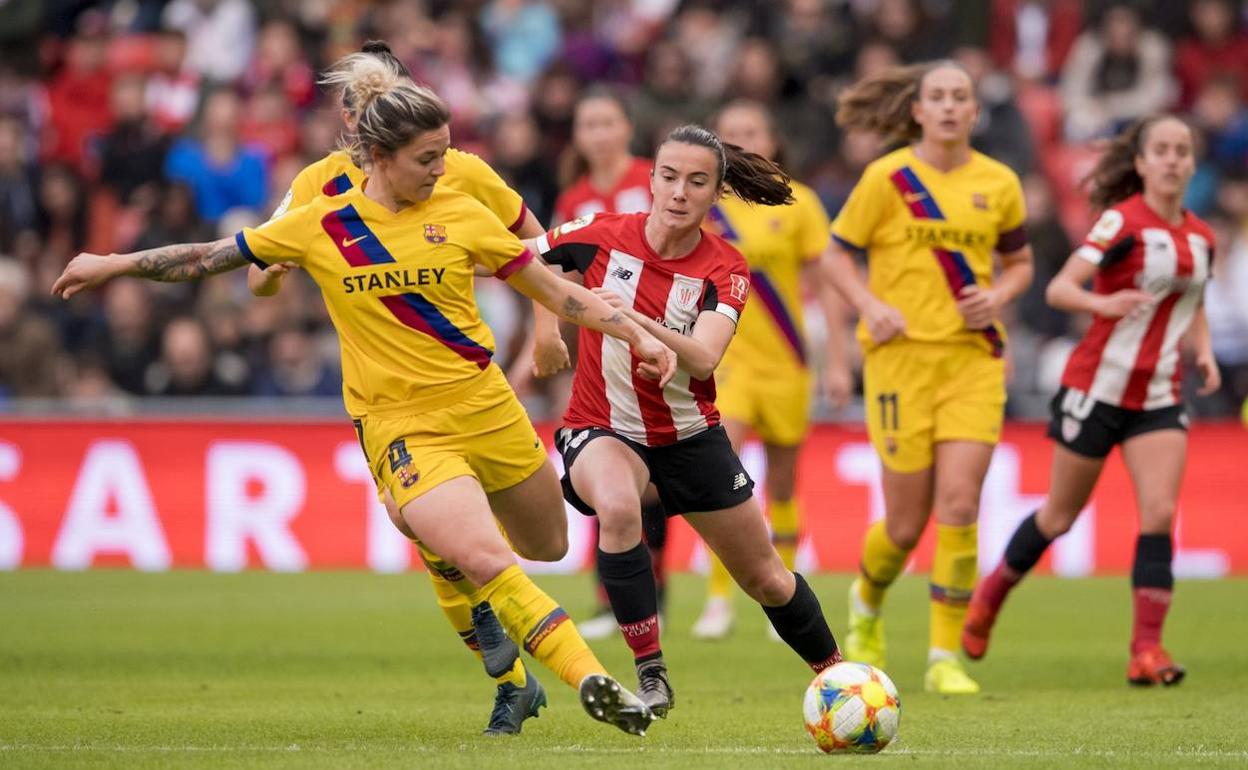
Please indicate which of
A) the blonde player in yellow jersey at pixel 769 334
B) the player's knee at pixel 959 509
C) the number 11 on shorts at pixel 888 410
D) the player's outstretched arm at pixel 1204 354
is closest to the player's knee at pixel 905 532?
the player's knee at pixel 959 509

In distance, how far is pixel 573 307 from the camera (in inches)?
266

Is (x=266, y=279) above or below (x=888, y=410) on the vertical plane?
above

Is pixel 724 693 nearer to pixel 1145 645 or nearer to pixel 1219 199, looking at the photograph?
pixel 1145 645

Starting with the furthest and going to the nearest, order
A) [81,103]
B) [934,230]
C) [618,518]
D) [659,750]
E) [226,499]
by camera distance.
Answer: [81,103] < [226,499] < [934,230] < [618,518] < [659,750]

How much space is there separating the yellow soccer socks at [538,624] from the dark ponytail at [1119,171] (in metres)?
4.43

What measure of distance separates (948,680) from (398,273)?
357 cm

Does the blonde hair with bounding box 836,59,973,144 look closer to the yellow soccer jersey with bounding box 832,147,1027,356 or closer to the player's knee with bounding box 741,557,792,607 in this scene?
the yellow soccer jersey with bounding box 832,147,1027,356

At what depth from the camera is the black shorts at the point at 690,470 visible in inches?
283

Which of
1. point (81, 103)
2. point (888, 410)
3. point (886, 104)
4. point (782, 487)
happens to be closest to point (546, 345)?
point (888, 410)

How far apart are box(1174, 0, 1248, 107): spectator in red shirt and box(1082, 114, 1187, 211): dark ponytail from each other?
369 inches

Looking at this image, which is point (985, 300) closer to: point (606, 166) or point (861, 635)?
point (861, 635)

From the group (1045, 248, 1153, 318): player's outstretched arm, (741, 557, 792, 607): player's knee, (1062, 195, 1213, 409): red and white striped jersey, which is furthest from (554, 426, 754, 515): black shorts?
(1062, 195, 1213, 409): red and white striped jersey

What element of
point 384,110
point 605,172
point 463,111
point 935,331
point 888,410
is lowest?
point 463,111

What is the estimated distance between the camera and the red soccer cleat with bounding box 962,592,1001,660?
9.66 metres
